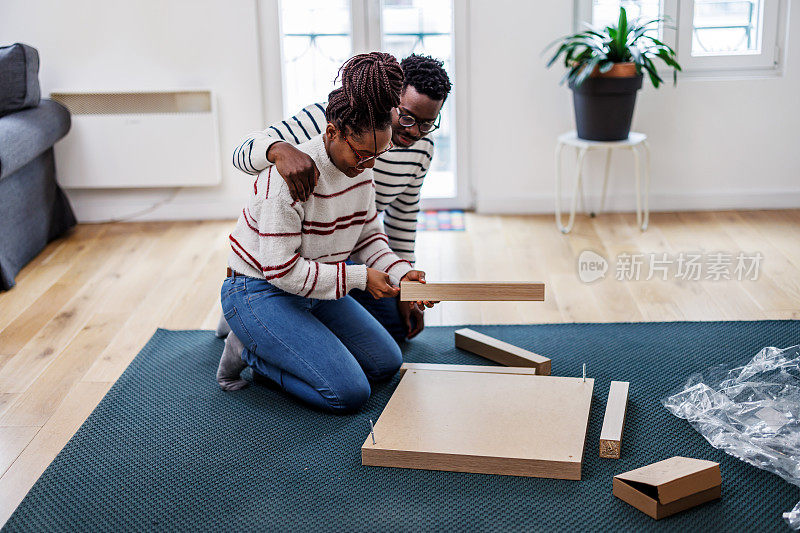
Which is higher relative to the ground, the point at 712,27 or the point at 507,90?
the point at 712,27

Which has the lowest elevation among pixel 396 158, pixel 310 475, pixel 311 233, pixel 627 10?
pixel 310 475

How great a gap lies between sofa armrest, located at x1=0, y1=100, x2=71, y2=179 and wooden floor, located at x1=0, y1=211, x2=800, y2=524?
417 mm

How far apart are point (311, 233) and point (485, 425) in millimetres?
576

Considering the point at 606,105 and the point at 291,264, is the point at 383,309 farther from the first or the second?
the point at 606,105

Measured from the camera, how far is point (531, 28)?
3.58 metres

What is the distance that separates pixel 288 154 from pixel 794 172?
277 cm

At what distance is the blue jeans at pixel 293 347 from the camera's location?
75.0 inches

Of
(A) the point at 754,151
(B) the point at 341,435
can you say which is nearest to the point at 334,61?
(A) the point at 754,151

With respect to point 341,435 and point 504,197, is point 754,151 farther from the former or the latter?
point 341,435

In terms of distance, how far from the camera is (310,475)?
170cm

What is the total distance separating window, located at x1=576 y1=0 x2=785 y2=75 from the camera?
3525mm

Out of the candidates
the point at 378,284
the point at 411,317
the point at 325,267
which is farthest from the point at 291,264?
the point at 411,317

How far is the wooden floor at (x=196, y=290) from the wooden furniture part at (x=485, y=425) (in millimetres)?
561

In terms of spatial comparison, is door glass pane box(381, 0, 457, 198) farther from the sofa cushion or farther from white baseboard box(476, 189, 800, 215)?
the sofa cushion
